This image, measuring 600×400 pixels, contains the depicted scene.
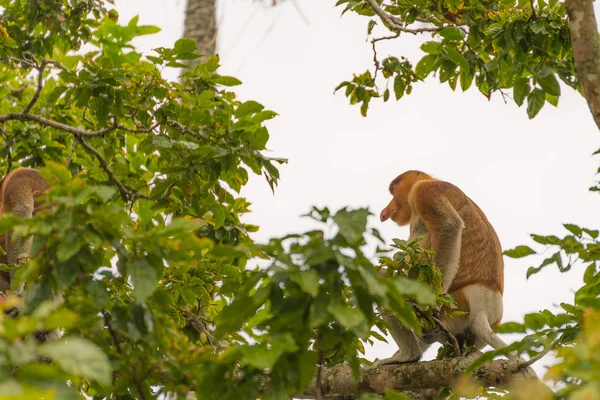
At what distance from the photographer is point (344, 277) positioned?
1.78 metres

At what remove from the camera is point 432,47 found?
140 inches

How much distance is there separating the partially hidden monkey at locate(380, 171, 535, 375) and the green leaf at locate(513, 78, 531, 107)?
779 millimetres

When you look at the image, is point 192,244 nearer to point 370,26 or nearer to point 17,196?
point 370,26

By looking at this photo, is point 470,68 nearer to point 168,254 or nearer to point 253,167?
point 253,167

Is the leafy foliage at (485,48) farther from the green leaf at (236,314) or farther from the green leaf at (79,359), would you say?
the green leaf at (79,359)

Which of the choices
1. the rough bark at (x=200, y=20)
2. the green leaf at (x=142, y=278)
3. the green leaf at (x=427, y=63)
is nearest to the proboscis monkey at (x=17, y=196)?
the rough bark at (x=200, y=20)

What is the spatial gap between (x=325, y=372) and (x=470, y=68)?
5.60ft

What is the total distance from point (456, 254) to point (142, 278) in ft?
8.89

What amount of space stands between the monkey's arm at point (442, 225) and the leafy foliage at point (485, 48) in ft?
2.36

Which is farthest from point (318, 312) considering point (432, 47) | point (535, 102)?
point (432, 47)

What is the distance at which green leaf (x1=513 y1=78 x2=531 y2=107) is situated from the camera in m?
3.23

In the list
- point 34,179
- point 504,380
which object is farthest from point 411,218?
point 34,179

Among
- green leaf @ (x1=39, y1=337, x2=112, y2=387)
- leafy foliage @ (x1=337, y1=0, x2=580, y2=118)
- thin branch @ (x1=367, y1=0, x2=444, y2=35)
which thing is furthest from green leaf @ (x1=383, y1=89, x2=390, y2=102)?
green leaf @ (x1=39, y1=337, x2=112, y2=387)

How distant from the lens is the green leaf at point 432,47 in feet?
11.6
